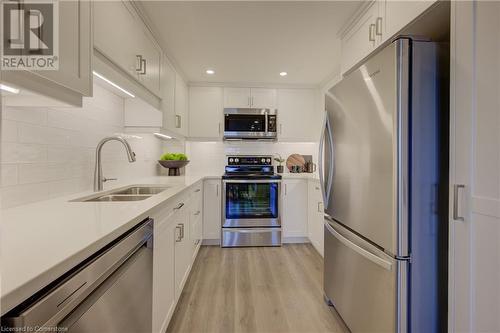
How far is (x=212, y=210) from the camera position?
315cm

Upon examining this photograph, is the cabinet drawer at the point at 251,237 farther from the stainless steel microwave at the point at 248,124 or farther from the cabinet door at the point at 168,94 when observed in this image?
the cabinet door at the point at 168,94

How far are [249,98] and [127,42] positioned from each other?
2122 millimetres

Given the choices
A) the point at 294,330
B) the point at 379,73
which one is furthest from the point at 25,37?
the point at 294,330

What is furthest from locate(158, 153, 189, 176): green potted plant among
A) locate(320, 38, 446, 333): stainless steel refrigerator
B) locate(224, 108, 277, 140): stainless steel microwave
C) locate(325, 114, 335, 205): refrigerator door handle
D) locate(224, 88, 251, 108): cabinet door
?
locate(320, 38, 446, 333): stainless steel refrigerator

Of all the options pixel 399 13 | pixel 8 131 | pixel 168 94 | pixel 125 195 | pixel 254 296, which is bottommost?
pixel 254 296

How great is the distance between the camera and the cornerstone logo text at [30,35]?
28.7 inches

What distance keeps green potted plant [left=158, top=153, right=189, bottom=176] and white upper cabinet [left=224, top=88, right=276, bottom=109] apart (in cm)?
107

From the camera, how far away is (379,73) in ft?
3.96

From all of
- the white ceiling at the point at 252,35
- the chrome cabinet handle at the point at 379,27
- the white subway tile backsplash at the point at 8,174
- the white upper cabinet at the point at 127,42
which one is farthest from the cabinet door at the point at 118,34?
the chrome cabinet handle at the point at 379,27

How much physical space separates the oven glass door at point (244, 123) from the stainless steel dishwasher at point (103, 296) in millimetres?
2441

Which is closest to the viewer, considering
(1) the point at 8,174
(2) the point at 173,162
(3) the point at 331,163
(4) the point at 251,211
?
(1) the point at 8,174

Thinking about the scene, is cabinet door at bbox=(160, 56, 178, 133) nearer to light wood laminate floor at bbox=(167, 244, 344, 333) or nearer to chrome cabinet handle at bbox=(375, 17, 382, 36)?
light wood laminate floor at bbox=(167, 244, 344, 333)

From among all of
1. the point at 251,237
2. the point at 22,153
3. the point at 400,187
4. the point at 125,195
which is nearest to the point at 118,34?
the point at 22,153

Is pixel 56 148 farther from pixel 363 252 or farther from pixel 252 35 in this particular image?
pixel 363 252
